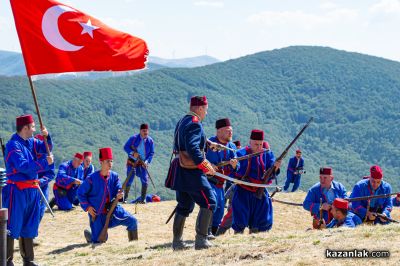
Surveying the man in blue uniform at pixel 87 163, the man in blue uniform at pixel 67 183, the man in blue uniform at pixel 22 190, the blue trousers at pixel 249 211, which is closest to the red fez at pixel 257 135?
the blue trousers at pixel 249 211

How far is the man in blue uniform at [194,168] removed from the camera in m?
8.62

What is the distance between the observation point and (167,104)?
575 feet

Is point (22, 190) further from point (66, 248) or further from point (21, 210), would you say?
point (66, 248)

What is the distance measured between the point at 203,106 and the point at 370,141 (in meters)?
162

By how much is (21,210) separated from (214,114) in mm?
169729

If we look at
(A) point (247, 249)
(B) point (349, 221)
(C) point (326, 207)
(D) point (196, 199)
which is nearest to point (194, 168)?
(D) point (196, 199)

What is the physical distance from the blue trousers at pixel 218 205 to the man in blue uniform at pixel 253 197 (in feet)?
1.10

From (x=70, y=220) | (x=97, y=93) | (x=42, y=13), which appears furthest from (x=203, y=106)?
(x=97, y=93)

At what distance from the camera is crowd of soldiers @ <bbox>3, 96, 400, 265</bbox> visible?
8.91 metres

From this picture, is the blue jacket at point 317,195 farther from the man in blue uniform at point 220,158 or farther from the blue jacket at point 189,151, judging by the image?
Answer: the blue jacket at point 189,151

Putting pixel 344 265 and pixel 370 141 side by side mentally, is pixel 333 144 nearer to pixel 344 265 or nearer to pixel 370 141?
pixel 370 141

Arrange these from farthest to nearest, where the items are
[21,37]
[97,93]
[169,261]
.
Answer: [97,93], [21,37], [169,261]

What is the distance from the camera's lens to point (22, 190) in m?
9.30

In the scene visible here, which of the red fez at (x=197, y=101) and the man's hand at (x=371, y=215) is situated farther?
the man's hand at (x=371, y=215)
